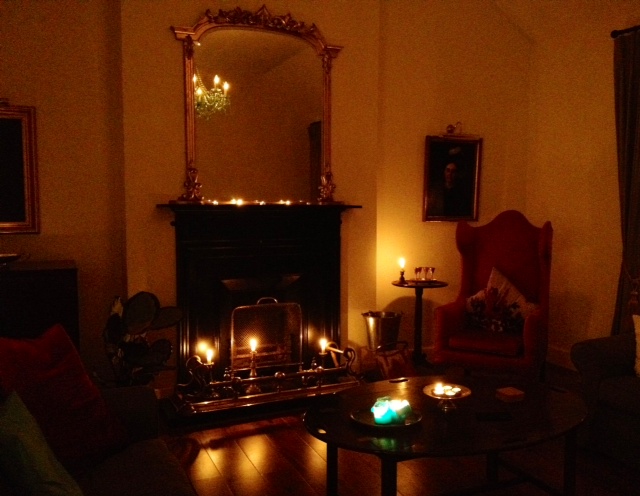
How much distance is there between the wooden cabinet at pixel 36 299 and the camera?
10.1ft

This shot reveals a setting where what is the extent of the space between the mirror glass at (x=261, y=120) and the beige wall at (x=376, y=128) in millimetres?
175

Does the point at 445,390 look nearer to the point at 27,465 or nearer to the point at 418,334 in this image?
the point at 27,465

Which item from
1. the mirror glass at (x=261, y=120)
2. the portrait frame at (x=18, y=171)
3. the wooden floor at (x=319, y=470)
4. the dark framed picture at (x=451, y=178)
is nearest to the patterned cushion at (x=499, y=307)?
the dark framed picture at (x=451, y=178)

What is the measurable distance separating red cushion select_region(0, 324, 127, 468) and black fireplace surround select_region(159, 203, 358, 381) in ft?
5.26

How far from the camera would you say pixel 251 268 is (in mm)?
3898

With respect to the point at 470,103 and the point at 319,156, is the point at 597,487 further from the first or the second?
the point at 470,103

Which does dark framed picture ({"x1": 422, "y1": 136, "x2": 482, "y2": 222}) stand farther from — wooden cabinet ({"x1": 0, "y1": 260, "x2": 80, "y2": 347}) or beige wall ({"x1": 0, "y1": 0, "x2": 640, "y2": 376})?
wooden cabinet ({"x1": 0, "y1": 260, "x2": 80, "y2": 347})

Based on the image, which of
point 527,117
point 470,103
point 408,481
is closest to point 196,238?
point 408,481

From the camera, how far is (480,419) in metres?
2.24

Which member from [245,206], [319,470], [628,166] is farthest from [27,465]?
[628,166]

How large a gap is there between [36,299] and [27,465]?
1.89 meters

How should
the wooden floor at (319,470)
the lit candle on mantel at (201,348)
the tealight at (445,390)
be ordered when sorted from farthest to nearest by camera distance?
the lit candle on mantel at (201,348) → the wooden floor at (319,470) → the tealight at (445,390)

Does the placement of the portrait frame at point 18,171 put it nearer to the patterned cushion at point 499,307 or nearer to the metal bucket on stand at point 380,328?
the metal bucket on stand at point 380,328

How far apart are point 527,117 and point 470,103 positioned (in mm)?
586
